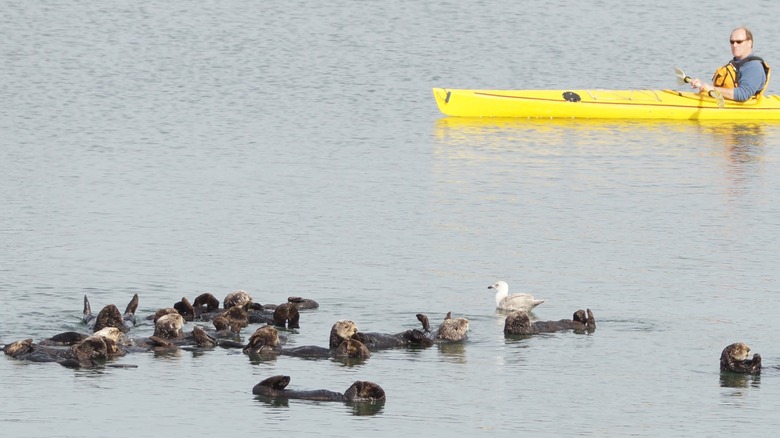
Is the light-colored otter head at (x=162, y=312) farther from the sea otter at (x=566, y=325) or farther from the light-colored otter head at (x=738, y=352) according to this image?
the light-colored otter head at (x=738, y=352)

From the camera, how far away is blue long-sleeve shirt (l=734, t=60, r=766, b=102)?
94.6 feet

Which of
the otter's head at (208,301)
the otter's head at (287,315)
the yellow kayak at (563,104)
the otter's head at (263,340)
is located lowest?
the otter's head at (263,340)

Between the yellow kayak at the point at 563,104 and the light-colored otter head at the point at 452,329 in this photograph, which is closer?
the light-colored otter head at the point at 452,329

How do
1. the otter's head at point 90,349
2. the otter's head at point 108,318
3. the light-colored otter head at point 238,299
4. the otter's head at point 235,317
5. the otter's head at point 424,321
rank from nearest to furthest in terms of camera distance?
the otter's head at point 90,349, the otter's head at point 108,318, the otter's head at point 424,321, the otter's head at point 235,317, the light-colored otter head at point 238,299

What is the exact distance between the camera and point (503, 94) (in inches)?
1136

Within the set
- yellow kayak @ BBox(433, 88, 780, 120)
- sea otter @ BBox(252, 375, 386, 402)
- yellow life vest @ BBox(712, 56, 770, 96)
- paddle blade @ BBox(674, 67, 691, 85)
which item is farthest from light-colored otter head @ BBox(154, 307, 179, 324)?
yellow life vest @ BBox(712, 56, 770, 96)

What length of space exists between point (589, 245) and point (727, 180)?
221 inches

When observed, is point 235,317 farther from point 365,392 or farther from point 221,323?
point 365,392

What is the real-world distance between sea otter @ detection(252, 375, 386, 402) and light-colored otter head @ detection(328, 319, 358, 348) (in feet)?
3.87

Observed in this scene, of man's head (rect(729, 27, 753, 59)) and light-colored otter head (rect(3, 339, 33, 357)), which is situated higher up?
man's head (rect(729, 27, 753, 59))

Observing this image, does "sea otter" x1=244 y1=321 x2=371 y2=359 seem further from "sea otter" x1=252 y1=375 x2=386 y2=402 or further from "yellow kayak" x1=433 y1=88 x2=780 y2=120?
"yellow kayak" x1=433 y1=88 x2=780 y2=120

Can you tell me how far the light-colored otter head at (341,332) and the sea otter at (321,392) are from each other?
118 cm

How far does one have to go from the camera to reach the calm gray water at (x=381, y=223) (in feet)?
39.8

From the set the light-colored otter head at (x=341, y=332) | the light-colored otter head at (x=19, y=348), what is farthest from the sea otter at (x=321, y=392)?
the light-colored otter head at (x=19, y=348)
